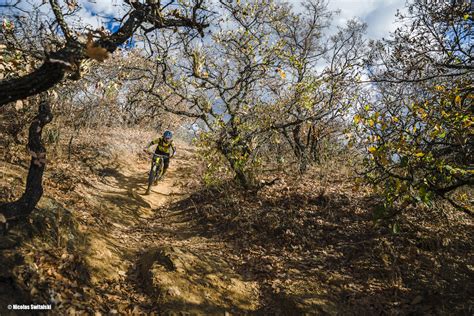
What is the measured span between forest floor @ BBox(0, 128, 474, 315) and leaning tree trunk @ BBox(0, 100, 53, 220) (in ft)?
0.77

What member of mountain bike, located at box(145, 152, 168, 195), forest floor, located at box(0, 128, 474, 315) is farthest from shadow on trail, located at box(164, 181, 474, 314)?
mountain bike, located at box(145, 152, 168, 195)

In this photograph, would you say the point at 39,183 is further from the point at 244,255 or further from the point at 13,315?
the point at 244,255

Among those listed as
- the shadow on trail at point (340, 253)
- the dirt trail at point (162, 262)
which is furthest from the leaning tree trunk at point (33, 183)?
the shadow on trail at point (340, 253)

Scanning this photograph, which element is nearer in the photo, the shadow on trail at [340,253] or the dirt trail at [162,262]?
the dirt trail at [162,262]

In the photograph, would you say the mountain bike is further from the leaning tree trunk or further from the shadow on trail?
the leaning tree trunk

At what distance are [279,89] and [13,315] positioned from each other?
1063 centimetres

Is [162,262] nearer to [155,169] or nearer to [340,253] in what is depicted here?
[340,253]

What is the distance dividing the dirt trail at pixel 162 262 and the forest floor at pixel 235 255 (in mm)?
25

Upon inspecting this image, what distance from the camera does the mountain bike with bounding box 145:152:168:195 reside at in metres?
10.7

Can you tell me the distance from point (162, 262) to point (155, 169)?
19.2ft

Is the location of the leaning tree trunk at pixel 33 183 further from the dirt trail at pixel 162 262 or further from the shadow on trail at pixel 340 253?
the shadow on trail at pixel 340 253

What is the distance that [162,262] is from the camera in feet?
17.7

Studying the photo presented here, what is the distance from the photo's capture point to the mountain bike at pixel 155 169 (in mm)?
10703

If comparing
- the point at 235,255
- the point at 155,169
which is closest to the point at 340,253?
the point at 235,255
